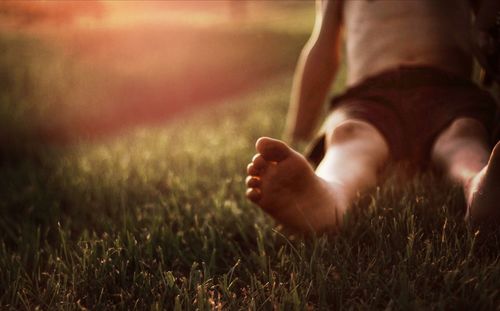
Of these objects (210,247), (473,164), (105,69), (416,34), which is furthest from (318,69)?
(105,69)

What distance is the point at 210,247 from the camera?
145 cm

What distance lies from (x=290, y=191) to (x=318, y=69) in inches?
38.2

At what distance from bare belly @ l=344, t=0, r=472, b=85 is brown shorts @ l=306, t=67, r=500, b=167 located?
0.07 meters

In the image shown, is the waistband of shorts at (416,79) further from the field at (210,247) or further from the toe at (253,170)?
the toe at (253,170)

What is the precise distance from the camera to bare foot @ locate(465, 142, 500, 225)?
1191 mm

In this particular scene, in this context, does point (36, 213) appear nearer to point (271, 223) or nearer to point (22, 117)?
point (271, 223)

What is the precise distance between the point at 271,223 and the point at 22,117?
3793mm

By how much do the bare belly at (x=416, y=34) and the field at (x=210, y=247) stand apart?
1.64 feet

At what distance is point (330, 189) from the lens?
144cm

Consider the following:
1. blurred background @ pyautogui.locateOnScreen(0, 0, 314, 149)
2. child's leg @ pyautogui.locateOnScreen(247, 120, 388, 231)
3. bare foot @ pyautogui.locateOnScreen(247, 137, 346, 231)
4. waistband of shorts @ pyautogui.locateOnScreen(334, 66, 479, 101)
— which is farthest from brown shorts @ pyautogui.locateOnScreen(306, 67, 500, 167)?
blurred background @ pyautogui.locateOnScreen(0, 0, 314, 149)

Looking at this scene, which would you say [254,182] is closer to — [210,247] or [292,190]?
[292,190]

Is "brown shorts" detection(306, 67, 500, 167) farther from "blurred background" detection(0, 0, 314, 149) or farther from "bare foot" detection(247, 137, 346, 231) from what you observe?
"blurred background" detection(0, 0, 314, 149)

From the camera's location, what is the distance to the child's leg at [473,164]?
3.97ft

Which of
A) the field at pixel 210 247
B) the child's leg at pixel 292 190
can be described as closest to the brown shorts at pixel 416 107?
the field at pixel 210 247
